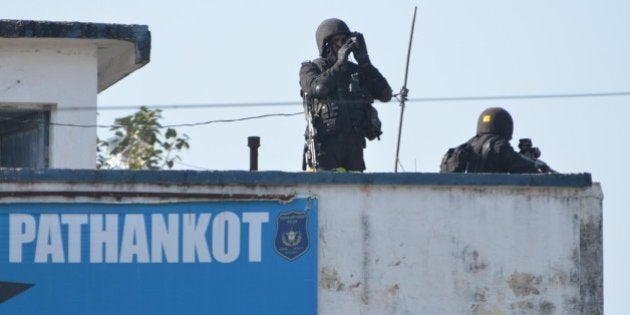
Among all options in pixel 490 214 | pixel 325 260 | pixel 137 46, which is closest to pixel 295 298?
pixel 325 260

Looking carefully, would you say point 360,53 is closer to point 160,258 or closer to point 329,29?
point 329,29

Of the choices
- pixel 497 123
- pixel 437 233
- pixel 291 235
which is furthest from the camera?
pixel 497 123

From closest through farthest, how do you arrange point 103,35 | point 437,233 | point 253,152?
point 437,233 < point 253,152 < point 103,35

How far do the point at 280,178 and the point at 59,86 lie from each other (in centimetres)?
344

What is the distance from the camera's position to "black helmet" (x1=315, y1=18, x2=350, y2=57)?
16.6m

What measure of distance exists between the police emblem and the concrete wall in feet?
9.94

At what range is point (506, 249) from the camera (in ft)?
50.3

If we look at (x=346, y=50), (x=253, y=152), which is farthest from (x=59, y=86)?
(x=346, y=50)

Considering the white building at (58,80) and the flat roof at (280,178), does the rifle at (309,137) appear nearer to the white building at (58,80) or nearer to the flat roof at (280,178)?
the flat roof at (280,178)

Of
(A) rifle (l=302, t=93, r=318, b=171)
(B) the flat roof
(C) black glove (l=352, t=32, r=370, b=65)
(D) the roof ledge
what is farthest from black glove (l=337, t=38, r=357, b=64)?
(D) the roof ledge

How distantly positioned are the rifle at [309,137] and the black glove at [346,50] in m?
0.41

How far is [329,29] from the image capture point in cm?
1661

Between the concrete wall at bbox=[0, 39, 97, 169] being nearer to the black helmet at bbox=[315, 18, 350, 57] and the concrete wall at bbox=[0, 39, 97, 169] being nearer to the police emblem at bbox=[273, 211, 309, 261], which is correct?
the black helmet at bbox=[315, 18, 350, 57]

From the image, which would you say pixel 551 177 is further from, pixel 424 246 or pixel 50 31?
pixel 50 31
